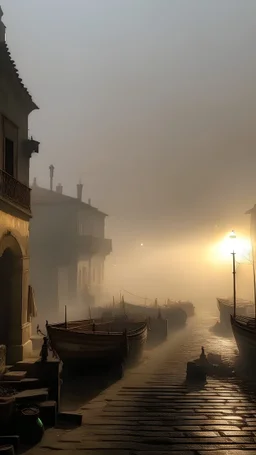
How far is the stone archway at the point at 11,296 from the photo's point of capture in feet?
57.1

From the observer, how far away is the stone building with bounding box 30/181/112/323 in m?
43.0

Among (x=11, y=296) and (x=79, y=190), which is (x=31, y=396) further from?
(x=79, y=190)

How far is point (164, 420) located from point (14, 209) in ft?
32.2

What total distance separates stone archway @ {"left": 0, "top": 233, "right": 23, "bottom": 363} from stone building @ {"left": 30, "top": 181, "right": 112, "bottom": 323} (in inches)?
952

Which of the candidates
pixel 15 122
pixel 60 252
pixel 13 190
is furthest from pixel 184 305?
pixel 15 122

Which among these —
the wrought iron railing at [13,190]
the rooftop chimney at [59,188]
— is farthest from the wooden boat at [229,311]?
the wrought iron railing at [13,190]

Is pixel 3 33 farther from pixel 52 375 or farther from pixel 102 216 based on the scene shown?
pixel 102 216

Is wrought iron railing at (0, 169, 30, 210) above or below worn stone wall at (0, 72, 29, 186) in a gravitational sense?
below

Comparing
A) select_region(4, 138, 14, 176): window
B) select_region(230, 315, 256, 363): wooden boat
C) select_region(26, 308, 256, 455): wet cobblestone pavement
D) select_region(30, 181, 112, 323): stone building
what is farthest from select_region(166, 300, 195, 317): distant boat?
select_region(4, 138, 14, 176): window

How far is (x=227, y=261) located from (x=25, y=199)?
8435cm

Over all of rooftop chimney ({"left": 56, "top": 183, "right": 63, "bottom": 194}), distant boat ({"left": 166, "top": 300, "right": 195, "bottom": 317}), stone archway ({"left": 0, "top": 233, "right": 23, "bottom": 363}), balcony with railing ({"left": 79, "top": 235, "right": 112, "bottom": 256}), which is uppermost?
rooftop chimney ({"left": 56, "top": 183, "right": 63, "bottom": 194})

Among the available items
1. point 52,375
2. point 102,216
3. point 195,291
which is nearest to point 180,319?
point 102,216

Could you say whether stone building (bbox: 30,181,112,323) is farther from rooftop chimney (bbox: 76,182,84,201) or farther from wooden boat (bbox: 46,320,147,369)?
wooden boat (bbox: 46,320,147,369)

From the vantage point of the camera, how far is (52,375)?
12742 millimetres
